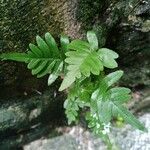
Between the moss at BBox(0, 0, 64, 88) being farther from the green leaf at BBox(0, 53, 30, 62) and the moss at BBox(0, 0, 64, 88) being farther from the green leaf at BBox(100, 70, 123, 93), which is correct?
the green leaf at BBox(100, 70, 123, 93)

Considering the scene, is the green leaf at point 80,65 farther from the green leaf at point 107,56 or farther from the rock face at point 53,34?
the rock face at point 53,34

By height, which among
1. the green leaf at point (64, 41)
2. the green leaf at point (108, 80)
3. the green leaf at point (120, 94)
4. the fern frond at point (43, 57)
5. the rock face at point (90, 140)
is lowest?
the rock face at point (90, 140)

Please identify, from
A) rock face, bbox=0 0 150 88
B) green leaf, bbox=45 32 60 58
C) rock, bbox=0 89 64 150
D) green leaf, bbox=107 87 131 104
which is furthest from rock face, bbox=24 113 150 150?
green leaf, bbox=45 32 60 58

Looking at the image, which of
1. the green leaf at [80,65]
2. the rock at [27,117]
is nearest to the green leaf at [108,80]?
the green leaf at [80,65]

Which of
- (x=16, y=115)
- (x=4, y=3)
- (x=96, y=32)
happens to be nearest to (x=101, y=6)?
(x=96, y=32)

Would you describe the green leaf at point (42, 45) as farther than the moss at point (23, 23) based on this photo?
Yes

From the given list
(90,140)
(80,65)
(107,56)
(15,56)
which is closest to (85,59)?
(80,65)
